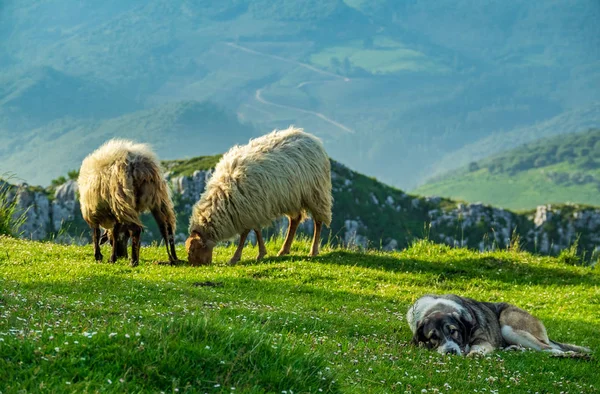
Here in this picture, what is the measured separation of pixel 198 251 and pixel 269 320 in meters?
7.82

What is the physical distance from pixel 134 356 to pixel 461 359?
4365 millimetres

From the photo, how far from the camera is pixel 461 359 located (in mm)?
9000

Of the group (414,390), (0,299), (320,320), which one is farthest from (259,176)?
(414,390)

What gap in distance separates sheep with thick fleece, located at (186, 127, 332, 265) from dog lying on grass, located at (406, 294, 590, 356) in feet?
24.1

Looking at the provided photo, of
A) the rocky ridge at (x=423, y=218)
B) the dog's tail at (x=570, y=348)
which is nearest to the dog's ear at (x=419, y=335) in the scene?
the dog's tail at (x=570, y=348)

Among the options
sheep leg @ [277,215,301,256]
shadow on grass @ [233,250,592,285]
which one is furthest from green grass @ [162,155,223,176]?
shadow on grass @ [233,250,592,285]

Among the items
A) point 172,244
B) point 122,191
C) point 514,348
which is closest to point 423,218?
point 172,244

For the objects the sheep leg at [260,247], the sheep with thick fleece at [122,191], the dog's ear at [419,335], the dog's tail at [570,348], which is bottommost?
the dog's tail at [570,348]

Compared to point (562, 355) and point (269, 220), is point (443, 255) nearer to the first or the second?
point (269, 220)

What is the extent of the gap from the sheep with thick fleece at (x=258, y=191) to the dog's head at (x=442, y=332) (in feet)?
27.0

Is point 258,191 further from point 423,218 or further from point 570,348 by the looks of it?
point 423,218

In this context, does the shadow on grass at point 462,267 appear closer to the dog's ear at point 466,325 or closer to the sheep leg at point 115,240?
the sheep leg at point 115,240

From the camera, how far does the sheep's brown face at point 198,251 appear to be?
17.5 metres

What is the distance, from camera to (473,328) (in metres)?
10.3
